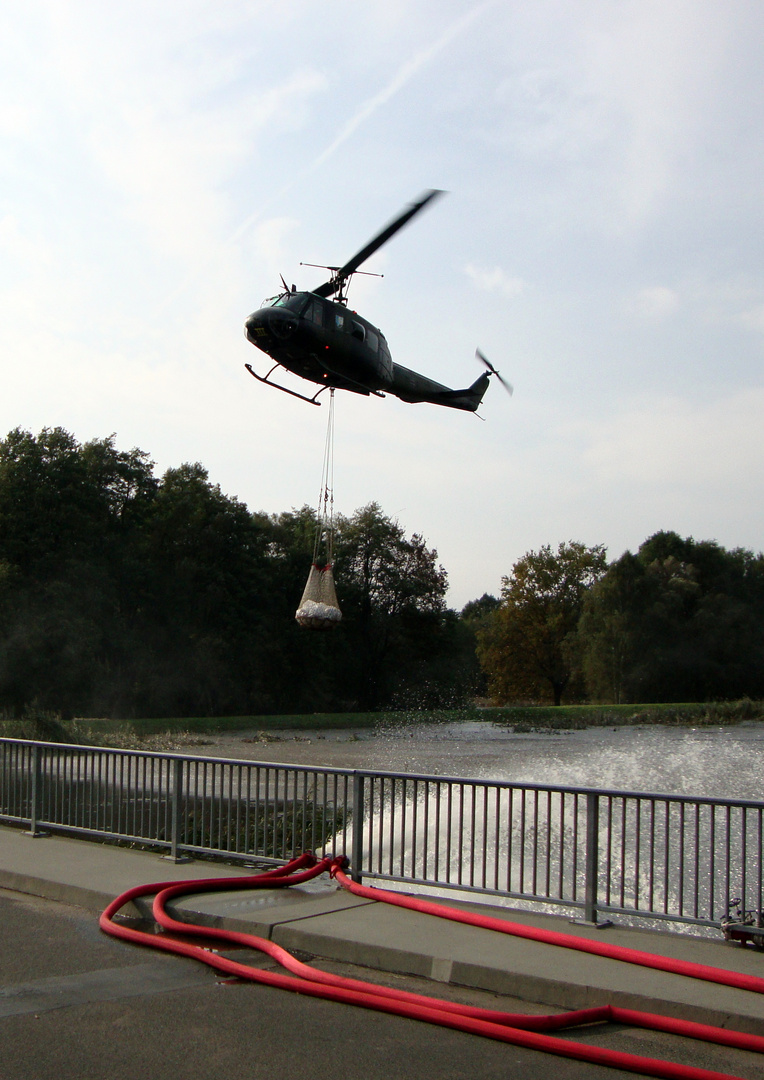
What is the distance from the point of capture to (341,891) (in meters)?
9.64

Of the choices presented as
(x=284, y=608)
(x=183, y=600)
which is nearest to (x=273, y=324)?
(x=183, y=600)

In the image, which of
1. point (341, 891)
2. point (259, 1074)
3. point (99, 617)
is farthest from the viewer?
point (99, 617)

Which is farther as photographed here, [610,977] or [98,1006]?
[610,977]

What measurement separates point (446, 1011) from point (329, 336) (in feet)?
45.8

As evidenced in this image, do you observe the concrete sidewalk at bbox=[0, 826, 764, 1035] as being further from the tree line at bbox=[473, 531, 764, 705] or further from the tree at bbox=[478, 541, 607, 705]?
the tree at bbox=[478, 541, 607, 705]

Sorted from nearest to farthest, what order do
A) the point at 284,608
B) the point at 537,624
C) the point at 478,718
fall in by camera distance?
the point at 478,718, the point at 284,608, the point at 537,624

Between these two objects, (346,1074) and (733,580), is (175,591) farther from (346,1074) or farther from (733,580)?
(346,1074)

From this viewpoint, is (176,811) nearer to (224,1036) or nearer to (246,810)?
(246,810)

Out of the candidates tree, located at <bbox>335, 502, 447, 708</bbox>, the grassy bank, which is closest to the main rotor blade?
the grassy bank

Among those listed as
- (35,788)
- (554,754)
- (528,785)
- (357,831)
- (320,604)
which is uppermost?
(320,604)

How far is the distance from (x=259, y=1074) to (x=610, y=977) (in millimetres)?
2724

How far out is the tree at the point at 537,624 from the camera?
100312 millimetres

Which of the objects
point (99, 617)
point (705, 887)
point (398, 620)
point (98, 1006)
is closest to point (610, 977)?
point (98, 1006)

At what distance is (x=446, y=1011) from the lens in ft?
20.5
